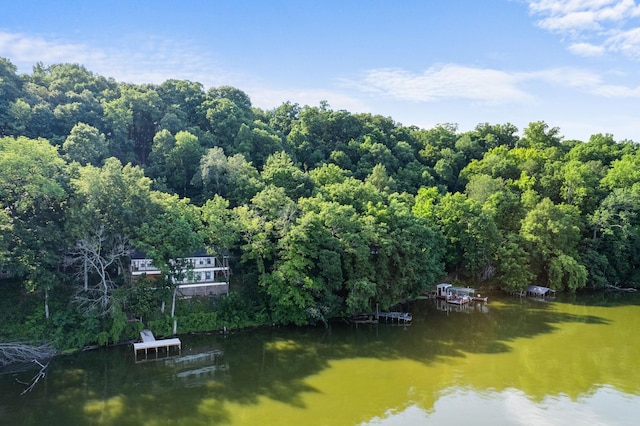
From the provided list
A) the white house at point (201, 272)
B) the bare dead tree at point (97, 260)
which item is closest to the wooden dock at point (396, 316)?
the white house at point (201, 272)

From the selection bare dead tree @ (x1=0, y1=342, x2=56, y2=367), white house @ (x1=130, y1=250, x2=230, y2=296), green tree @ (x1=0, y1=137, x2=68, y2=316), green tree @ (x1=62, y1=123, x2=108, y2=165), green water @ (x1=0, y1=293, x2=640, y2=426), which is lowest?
green water @ (x1=0, y1=293, x2=640, y2=426)

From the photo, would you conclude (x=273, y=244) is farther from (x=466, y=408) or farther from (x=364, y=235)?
(x=466, y=408)

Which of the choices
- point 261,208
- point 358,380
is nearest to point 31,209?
point 261,208

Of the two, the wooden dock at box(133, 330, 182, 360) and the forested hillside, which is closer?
the wooden dock at box(133, 330, 182, 360)

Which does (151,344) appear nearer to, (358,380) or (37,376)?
(37,376)

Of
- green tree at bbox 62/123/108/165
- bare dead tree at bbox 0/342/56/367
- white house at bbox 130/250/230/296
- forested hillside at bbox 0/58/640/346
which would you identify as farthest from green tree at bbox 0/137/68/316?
green tree at bbox 62/123/108/165

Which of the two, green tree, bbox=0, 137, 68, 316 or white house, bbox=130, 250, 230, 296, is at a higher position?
green tree, bbox=0, 137, 68, 316

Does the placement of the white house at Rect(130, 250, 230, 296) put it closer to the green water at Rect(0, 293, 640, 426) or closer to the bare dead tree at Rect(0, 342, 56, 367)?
the green water at Rect(0, 293, 640, 426)
